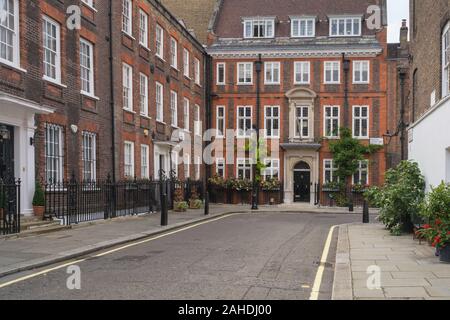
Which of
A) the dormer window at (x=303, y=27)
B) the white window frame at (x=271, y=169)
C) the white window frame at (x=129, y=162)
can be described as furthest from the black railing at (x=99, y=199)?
the dormer window at (x=303, y=27)

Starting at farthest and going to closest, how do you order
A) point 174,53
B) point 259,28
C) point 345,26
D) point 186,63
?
point 259,28
point 345,26
point 186,63
point 174,53

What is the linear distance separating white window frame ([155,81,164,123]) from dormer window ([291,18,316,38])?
15388 mm

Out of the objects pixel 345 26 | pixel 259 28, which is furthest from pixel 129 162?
pixel 345 26

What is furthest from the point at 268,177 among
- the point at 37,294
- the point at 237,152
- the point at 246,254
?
the point at 37,294

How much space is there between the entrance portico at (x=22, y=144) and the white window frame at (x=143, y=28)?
11.4 metres

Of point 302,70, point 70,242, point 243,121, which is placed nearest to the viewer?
point 70,242

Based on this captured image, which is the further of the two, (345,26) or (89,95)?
(345,26)

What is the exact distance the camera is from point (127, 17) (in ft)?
83.8

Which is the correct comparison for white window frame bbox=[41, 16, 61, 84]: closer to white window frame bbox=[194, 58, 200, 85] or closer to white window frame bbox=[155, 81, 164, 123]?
Result: white window frame bbox=[155, 81, 164, 123]

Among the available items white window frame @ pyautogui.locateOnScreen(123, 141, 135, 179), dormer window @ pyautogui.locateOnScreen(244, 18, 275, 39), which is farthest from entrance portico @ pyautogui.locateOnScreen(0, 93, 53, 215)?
dormer window @ pyautogui.locateOnScreen(244, 18, 275, 39)

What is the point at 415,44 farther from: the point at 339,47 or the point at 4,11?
the point at 339,47

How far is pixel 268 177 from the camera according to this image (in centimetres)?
3991

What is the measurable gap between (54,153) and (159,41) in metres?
13.3

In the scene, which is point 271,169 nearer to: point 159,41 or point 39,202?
point 159,41
